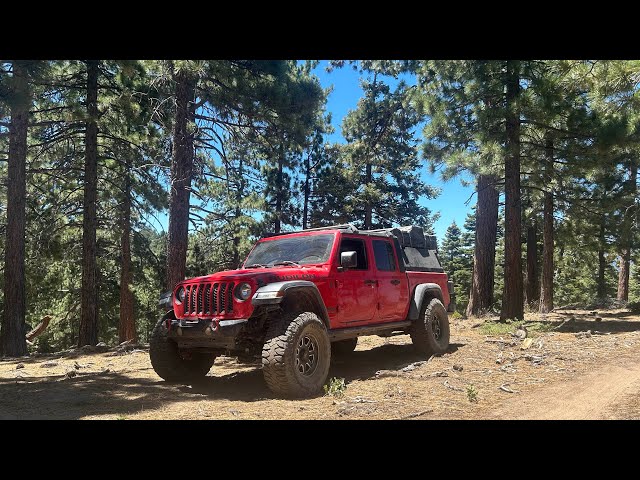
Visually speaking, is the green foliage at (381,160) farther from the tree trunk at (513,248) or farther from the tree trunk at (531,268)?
the tree trunk at (513,248)

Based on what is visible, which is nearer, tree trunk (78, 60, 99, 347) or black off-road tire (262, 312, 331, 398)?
black off-road tire (262, 312, 331, 398)

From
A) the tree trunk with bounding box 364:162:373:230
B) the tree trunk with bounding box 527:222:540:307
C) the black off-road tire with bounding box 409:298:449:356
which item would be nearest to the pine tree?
the tree trunk with bounding box 364:162:373:230

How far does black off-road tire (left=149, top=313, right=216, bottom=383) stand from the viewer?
6.30 metres

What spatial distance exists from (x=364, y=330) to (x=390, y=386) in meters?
1.08

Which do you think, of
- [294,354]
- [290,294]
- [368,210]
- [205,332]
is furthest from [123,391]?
[368,210]

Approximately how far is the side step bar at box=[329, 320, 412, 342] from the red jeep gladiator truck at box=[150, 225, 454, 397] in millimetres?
16

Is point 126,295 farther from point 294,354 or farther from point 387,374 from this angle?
point 294,354

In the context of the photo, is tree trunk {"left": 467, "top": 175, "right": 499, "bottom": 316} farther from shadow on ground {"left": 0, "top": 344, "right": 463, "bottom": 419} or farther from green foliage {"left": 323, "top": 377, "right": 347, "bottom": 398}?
green foliage {"left": 323, "top": 377, "right": 347, "bottom": 398}

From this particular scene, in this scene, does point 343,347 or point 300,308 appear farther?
point 343,347

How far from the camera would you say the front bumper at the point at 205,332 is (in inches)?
210

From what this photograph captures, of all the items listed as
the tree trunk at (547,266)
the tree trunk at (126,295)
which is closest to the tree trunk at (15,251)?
the tree trunk at (126,295)

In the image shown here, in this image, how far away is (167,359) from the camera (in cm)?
633

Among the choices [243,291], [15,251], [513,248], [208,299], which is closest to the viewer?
[243,291]

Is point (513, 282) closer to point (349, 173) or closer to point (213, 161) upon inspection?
point (213, 161)
